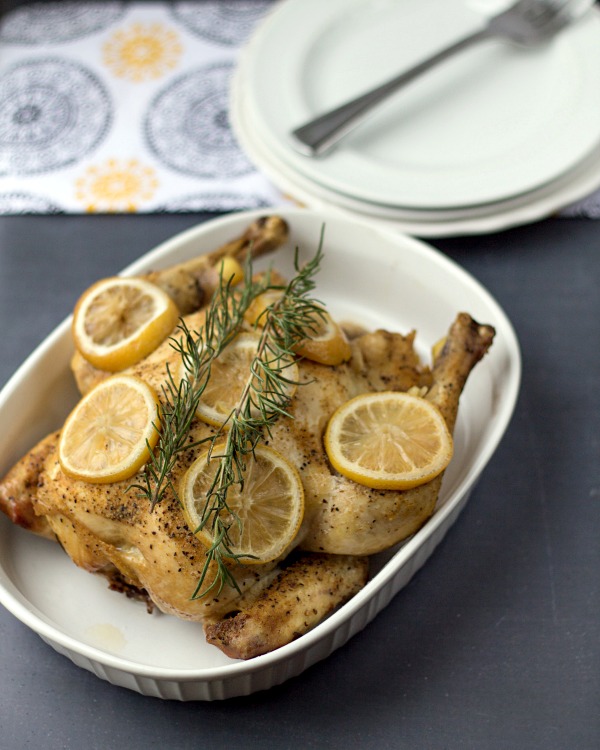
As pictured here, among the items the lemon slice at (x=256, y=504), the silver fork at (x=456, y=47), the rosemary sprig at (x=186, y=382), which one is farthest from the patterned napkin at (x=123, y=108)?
the lemon slice at (x=256, y=504)

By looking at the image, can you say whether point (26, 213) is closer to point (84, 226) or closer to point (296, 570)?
point (84, 226)

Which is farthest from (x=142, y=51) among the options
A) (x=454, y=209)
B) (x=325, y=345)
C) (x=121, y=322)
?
(x=325, y=345)

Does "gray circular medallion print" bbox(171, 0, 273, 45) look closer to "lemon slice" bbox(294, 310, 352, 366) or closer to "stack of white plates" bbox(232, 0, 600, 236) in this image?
"stack of white plates" bbox(232, 0, 600, 236)

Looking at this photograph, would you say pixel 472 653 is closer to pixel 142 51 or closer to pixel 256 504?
pixel 256 504

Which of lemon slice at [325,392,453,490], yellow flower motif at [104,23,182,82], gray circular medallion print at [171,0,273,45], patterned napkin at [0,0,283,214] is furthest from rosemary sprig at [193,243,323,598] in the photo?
gray circular medallion print at [171,0,273,45]

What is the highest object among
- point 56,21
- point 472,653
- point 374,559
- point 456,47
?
point 56,21

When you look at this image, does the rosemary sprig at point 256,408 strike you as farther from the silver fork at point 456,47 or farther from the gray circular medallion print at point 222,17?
the gray circular medallion print at point 222,17
